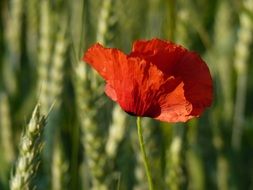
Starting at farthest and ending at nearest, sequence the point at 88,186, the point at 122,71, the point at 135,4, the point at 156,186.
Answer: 1. the point at 135,4
2. the point at 88,186
3. the point at 156,186
4. the point at 122,71

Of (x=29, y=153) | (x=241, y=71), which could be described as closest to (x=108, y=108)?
(x=241, y=71)

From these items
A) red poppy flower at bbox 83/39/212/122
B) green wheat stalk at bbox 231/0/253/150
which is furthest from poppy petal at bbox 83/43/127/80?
green wheat stalk at bbox 231/0/253/150

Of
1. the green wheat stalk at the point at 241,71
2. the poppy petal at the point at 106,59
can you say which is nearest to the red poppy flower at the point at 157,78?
the poppy petal at the point at 106,59

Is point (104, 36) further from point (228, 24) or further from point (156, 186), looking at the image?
point (228, 24)

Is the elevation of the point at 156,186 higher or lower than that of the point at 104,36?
lower

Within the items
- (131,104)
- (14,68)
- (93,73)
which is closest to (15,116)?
(14,68)

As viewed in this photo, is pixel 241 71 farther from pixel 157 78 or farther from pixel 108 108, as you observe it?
pixel 157 78

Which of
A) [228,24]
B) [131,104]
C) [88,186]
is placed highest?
[228,24]
